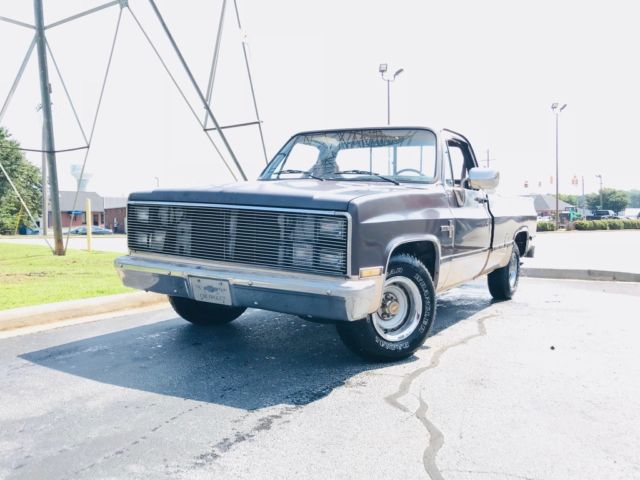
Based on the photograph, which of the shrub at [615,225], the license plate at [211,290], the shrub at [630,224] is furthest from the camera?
the shrub at [630,224]

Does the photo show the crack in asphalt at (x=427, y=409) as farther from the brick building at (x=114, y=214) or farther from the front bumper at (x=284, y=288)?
the brick building at (x=114, y=214)

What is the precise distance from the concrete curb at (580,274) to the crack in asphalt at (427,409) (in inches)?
224

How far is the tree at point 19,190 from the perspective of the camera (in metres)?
39.2

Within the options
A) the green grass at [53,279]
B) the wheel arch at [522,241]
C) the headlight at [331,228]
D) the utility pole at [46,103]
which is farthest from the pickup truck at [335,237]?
the utility pole at [46,103]

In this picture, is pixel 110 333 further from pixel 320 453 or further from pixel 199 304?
pixel 320 453

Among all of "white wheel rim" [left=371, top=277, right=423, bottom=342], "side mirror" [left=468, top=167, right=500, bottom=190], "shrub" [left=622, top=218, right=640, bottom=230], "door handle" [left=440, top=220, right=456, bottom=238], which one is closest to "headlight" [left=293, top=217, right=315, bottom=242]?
"white wheel rim" [left=371, top=277, right=423, bottom=342]

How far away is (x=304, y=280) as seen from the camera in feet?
12.2

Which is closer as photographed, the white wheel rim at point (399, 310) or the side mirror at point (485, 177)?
the white wheel rim at point (399, 310)

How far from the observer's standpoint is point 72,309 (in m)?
5.71

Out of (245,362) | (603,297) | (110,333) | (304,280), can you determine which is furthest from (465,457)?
(603,297)

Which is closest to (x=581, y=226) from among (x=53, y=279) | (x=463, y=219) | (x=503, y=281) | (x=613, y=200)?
(x=503, y=281)

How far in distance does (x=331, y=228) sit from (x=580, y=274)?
7753 millimetres

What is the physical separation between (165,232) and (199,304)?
1061 millimetres

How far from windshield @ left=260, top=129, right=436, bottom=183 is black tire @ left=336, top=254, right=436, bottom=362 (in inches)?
38.6
